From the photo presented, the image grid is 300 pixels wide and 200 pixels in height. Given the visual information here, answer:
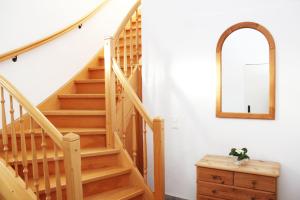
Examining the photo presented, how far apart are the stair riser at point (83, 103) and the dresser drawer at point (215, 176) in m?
1.54

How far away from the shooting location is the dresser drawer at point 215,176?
8.28ft

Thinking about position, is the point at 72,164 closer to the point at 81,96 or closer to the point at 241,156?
the point at 241,156

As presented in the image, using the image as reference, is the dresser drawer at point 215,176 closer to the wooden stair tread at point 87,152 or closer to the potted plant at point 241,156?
the potted plant at point 241,156

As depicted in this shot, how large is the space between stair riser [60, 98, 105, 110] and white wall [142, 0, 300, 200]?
63 cm

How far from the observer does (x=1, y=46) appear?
2.96m

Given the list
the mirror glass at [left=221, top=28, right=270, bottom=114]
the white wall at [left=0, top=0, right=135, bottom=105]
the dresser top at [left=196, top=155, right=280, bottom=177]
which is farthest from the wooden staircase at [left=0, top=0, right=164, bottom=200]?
the mirror glass at [left=221, top=28, right=270, bottom=114]

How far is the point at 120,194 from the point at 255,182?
4.25 ft

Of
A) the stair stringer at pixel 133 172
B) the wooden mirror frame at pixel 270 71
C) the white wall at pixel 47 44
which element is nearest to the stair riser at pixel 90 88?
the white wall at pixel 47 44

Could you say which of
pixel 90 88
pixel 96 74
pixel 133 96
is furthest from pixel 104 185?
pixel 96 74

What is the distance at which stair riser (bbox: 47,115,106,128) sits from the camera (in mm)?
3201

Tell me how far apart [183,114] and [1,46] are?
2268mm

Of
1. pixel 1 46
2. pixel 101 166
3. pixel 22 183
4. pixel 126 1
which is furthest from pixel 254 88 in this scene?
pixel 126 1

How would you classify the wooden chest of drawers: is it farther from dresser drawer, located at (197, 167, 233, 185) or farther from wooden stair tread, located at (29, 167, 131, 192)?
wooden stair tread, located at (29, 167, 131, 192)

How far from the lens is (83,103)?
11.7 feet
